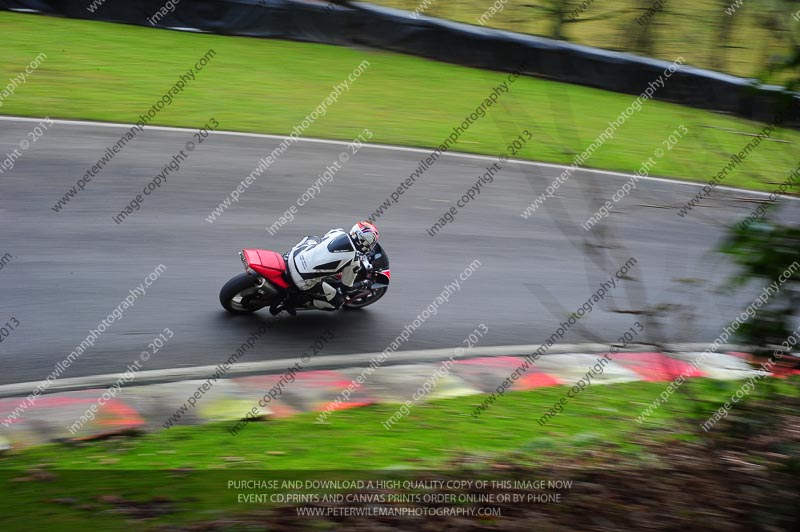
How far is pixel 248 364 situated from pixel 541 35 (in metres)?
17.1

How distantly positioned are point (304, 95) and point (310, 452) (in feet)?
44.4

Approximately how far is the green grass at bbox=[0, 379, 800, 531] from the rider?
Answer: 201cm

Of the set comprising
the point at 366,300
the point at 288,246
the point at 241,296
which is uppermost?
the point at 241,296

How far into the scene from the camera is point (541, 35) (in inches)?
903

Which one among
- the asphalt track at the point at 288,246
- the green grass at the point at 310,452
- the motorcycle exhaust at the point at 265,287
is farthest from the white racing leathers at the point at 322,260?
the green grass at the point at 310,452

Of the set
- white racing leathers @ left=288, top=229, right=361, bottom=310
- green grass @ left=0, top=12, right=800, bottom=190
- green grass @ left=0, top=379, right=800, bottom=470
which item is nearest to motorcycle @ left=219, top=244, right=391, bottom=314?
white racing leathers @ left=288, top=229, right=361, bottom=310

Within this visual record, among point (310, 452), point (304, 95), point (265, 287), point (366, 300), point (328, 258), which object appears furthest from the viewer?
point (304, 95)

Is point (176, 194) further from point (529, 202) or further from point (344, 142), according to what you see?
point (529, 202)

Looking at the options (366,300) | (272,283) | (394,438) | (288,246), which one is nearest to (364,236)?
(272,283)

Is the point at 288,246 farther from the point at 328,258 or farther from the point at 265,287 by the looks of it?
the point at 328,258

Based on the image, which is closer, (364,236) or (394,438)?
(394,438)

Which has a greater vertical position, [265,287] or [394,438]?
[265,287]

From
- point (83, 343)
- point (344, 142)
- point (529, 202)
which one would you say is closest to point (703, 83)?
point (529, 202)

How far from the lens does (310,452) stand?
6.71 m
